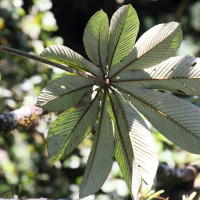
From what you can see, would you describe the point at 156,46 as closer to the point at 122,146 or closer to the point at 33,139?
the point at 122,146

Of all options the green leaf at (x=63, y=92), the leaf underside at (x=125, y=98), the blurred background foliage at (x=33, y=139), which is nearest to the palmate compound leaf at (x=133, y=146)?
the leaf underside at (x=125, y=98)

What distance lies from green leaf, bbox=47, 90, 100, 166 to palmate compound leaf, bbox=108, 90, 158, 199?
0.26 ft

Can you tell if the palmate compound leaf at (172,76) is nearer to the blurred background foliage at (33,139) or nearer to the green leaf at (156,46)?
the green leaf at (156,46)

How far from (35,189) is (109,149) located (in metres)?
1.22

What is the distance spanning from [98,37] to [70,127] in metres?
0.30

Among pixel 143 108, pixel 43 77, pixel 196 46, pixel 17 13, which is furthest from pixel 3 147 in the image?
pixel 196 46

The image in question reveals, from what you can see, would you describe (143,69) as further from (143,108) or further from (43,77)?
(43,77)

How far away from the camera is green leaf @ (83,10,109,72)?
62 cm

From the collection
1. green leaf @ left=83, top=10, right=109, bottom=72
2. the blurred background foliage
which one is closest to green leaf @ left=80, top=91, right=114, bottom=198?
green leaf @ left=83, top=10, right=109, bottom=72

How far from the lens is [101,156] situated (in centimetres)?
70

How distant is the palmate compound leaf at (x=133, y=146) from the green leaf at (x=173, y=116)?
43 mm

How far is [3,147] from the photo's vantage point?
1.73m

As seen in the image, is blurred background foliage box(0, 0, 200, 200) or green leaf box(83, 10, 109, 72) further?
blurred background foliage box(0, 0, 200, 200)

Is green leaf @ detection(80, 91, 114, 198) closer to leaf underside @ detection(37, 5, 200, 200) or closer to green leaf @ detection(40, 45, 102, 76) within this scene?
leaf underside @ detection(37, 5, 200, 200)
